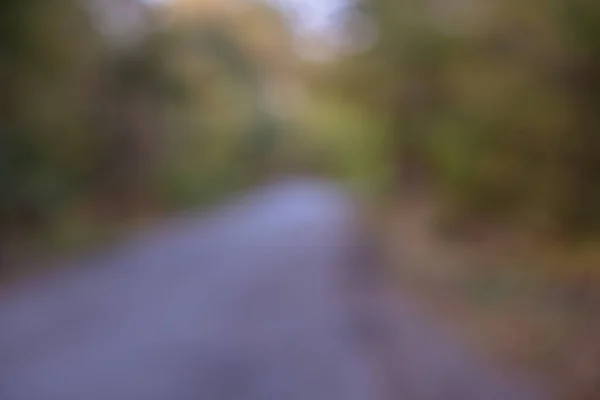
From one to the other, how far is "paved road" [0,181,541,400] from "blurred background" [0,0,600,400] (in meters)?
0.06

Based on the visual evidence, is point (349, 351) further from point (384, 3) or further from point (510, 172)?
point (384, 3)

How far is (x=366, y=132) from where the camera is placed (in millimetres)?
1375

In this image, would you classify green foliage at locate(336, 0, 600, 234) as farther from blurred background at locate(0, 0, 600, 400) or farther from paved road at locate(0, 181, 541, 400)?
paved road at locate(0, 181, 541, 400)

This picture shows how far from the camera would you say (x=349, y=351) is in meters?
1.35

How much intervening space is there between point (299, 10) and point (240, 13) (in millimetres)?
156

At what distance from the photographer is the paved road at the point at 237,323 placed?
127 centimetres

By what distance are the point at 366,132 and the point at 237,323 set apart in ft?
1.69

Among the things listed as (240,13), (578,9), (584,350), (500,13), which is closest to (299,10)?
(240,13)

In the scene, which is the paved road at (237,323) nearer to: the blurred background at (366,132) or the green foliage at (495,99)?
the blurred background at (366,132)

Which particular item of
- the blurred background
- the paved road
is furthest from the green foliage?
the paved road

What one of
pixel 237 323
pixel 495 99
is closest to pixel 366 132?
pixel 495 99

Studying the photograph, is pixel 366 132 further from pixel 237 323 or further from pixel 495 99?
pixel 237 323

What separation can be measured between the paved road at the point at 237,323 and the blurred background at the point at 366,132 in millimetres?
63

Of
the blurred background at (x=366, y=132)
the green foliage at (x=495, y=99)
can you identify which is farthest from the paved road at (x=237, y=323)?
the green foliage at (x=495, y=99)
